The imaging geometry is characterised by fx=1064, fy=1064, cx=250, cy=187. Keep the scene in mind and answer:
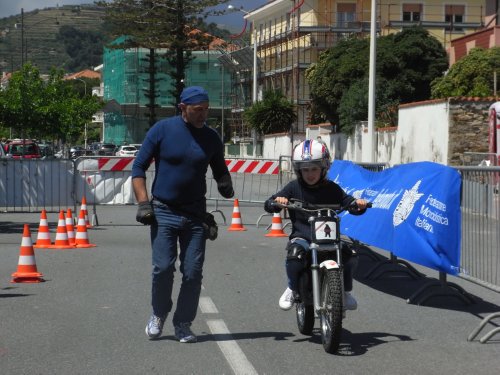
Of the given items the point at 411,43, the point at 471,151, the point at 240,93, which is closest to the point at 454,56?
the point at 411,43

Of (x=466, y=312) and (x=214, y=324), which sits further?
(x=466, y=312)

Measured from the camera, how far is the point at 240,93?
3834 inches

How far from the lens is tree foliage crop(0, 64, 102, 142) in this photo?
6525 cm

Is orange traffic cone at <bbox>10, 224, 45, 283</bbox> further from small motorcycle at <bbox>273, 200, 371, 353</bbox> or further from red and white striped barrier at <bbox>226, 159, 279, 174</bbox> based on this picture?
red and white striped barrier at <bbox>226, 159, 279, 174</bbox>

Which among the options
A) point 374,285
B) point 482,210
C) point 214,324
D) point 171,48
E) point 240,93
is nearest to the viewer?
point 214,324

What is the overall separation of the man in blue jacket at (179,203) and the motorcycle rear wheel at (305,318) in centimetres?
90

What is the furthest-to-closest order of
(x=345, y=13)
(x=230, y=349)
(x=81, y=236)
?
(x=345, y=13) < (x=81, y=236) < (x=230, y=349)

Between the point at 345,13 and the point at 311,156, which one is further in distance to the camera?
the point at 345,13

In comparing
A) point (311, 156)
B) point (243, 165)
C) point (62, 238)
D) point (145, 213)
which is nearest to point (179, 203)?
point (145, 213)

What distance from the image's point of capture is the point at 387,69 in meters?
57.7

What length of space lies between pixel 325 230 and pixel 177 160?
4.27 ft

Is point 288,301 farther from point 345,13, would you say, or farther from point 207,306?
point 345,13

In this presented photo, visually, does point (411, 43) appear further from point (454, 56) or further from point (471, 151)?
point (471, 151)

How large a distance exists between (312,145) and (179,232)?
1280mm
